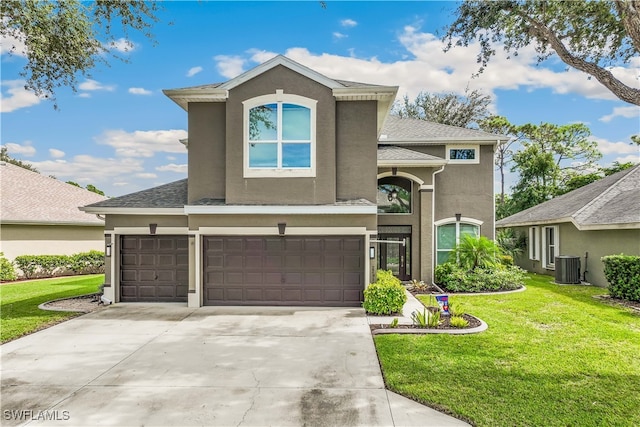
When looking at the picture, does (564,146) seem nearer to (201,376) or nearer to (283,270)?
(283,270)

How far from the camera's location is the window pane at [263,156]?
1059cm

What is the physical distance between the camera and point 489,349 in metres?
6.93

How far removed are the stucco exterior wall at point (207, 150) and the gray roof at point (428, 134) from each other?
267 inches

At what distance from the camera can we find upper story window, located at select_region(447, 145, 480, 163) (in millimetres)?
15062

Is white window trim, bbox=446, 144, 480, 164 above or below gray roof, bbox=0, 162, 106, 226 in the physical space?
above

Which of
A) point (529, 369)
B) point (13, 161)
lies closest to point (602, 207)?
point (529, 369)

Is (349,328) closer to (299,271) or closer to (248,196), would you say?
(299,271)

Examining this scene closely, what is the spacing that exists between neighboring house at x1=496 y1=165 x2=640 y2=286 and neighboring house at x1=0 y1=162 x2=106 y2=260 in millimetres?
22487

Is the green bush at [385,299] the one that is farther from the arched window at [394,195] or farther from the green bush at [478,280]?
the arched window at [394,195]

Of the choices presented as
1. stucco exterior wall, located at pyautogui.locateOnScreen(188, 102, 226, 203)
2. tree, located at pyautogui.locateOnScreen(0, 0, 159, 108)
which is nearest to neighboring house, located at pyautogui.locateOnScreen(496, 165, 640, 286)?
stucco exterior wall, located at pyautogui.locateOnScreen(188, 102, 226, 203)

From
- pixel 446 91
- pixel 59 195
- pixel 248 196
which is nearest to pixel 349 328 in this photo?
pixel 248 196

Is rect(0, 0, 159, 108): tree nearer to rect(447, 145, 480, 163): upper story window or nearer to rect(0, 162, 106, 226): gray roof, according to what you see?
rect(0, 162, 106, 226): gray roof

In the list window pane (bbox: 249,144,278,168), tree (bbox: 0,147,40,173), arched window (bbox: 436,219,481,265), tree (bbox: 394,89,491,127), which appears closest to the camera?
window pane (bbox: 249,144,278,168)

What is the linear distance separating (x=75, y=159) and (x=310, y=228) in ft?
73.3
